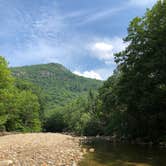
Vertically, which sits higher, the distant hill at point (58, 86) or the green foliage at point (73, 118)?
the distant hill at point (58, 86)

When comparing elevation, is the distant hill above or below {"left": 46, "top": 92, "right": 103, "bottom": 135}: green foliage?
above

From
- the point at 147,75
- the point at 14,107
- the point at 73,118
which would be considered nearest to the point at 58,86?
the point at 73,118

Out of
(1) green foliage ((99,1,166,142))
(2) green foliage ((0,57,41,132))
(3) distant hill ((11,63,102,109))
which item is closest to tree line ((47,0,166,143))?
(1) green foliage ((99,1,166,142))

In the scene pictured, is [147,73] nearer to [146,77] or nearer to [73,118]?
[146,77]

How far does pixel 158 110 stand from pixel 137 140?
20.6 feet

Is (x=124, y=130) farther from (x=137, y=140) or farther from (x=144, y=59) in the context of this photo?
(x=144, y=59)

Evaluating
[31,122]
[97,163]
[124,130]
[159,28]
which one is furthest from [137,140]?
[31,122]

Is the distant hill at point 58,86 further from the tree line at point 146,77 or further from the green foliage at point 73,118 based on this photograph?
the tree line at point 146,77

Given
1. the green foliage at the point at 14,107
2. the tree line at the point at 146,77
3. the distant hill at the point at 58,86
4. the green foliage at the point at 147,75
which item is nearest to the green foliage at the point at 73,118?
the green foliage at the point at 14,107

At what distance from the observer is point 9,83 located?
108 feet

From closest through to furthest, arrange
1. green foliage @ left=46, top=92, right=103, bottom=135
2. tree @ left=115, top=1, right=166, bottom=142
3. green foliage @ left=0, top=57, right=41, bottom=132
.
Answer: tree @ left=115, top=1, right=166, bottom=142 → green foliage @ left=0, top=57, right=41, bottom=132 → green foliage @ left=46, top=92, right=103, bottom=135

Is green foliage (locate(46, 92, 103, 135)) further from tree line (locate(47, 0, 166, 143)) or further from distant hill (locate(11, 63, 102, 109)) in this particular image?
distant hill (locate(11, 63, 102, 109))

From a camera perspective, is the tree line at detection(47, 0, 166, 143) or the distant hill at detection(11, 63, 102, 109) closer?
the tree line at detection(47, 0, 166, 143)

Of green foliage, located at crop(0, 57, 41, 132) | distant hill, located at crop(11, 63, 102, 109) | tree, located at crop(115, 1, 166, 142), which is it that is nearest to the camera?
tree, located at crop(115, 1, 166, 142)
